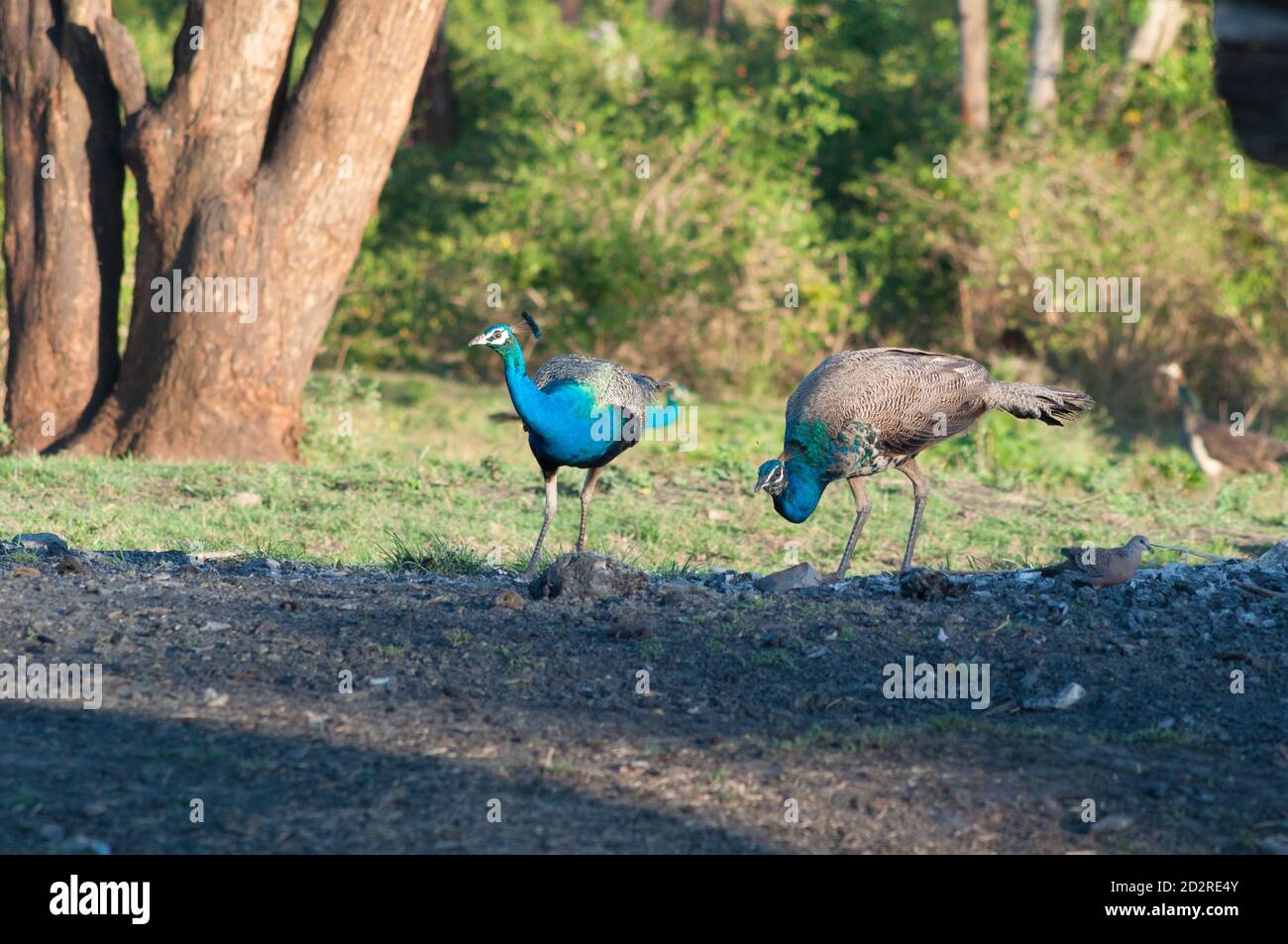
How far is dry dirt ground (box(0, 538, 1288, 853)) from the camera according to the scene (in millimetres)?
3932

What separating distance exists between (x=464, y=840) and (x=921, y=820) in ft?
3.80

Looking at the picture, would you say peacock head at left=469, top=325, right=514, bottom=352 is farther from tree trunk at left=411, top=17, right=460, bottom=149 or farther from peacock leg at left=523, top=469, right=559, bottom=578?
tree trunk at left=411, top=17, right=460, bottom=149

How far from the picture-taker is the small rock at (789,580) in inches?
242

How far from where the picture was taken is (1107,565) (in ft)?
19.7

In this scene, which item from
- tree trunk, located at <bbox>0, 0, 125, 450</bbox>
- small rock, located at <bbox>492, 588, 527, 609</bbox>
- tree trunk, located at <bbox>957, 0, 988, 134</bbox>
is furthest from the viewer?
tree trunk, located at <bbox>957, 0, 988, 134</bbox>

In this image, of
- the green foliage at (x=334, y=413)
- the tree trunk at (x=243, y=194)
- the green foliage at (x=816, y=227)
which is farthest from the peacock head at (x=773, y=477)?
the green foliage at (x=816, y=227)

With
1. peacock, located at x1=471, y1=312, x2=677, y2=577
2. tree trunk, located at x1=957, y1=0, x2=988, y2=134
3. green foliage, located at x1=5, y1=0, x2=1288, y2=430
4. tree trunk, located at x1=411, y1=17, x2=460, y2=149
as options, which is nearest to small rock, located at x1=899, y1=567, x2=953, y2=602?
peacock, located at x1=471, y1=312, x2=677, y2=577

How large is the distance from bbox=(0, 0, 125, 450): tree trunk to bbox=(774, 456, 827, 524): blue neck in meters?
5.40

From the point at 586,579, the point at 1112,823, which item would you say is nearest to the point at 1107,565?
the point at 586,579

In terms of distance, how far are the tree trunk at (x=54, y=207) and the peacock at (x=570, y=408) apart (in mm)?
4263

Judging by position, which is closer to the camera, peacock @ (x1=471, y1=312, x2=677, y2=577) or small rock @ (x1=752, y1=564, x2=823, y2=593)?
small rock @ (x1=752, y1=564, x2=823, y2=593)

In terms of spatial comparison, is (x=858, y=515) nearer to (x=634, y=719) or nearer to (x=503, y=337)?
(x=503, y=337)

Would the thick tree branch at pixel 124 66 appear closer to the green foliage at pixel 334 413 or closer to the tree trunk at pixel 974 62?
the green foliage at pixel 334 413

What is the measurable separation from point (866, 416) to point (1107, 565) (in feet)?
3.83
